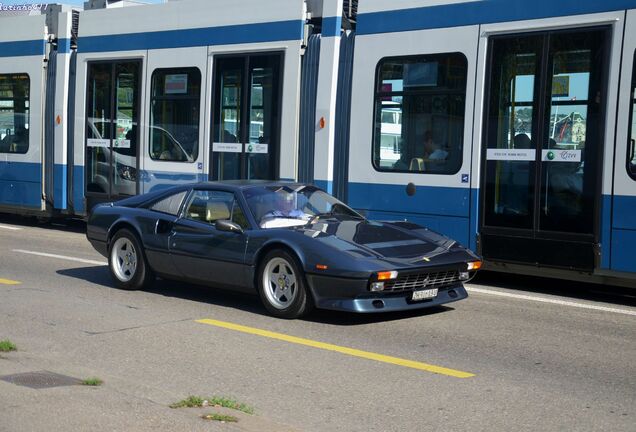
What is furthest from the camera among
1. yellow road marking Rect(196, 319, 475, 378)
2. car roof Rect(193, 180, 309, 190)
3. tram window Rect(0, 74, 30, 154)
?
tram window Rect(0, 74, 30, 154)

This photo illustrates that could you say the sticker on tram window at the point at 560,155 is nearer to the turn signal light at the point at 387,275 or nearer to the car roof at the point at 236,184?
the car roof at the point at 236,184

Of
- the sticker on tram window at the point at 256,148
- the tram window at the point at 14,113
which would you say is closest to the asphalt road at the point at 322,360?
the sticker on tram window at the point at 256,148

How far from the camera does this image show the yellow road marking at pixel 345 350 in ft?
23.7

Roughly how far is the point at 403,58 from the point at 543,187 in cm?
270

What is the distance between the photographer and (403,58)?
39.8ft

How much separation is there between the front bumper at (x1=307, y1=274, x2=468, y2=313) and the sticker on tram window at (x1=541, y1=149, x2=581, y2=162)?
9.09 feet

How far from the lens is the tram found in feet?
33.8

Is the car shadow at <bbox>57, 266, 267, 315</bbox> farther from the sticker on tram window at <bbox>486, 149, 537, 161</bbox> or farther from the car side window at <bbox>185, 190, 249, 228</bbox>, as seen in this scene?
the sticker on tram window at <bbox>486, 149, 537, 161</bbox>

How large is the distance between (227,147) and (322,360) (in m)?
7.33

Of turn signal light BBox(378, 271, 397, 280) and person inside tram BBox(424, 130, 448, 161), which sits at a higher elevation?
person inside tram BBox(424, 130, 448, 161)

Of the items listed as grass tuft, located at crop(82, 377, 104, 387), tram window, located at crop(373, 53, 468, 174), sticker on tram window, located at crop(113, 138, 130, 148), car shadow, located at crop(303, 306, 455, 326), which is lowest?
car shadow, located at crop(303, 306, 455, 326)

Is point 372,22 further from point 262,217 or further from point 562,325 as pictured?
point 562,325

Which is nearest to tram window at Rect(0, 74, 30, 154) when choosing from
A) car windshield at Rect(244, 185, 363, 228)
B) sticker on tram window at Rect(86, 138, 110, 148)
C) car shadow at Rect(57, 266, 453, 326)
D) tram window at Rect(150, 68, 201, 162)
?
sticker on tram window at Rect(86, 138, 110, 148)

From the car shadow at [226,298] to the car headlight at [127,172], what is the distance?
11.2 feet
